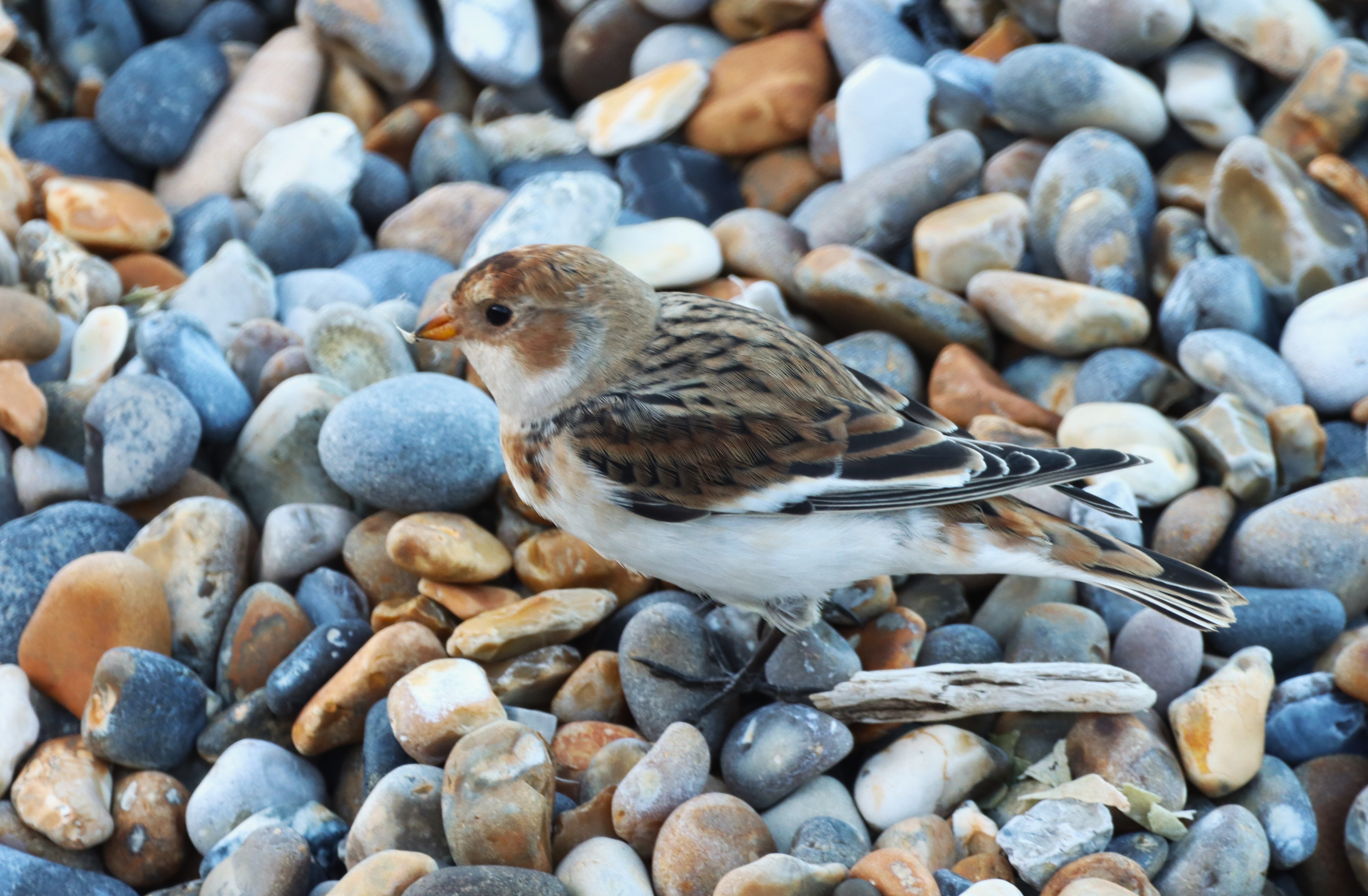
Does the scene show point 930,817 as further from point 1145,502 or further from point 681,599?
point 1145,502

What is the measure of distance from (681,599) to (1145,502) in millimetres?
1253

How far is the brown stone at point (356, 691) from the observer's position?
8.25 ft

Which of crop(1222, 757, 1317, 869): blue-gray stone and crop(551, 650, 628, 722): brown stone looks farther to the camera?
crop(551, 650, 628, 722): brown stone

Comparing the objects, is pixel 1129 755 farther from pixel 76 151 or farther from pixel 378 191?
pixel 76 151

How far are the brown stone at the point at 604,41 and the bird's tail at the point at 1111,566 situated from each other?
295 centimetres

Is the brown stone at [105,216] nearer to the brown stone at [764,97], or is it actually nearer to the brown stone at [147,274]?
the brown stone at [147,274]

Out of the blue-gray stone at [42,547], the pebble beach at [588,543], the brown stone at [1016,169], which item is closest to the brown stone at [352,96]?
the pebble beach at [588,543]

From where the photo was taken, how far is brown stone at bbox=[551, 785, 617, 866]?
7.59ft

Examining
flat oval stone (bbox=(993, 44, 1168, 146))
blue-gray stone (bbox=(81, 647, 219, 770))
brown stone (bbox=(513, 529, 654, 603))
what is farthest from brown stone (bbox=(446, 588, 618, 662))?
flat oval stone (bbox=(993, 44, 1168, 146))

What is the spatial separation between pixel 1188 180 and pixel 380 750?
312 centimetres

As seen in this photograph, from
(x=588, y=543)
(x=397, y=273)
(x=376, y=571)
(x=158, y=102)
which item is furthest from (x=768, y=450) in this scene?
(x=158, y=102)

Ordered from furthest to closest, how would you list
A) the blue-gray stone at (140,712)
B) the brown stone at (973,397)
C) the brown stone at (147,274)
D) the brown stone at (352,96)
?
the brown stone at (352,96) < the brown stone at (147,274) < the brown stone at (973,397) < the blue-gray stone at (140,712)

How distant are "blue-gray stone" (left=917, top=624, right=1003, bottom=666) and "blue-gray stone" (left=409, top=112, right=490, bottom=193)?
2644 millimetres

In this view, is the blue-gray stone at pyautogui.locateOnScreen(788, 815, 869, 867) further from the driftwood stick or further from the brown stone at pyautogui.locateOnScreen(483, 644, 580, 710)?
the brown stone at pyautogui.locateOnScreen(483, 644, 580, 710)
